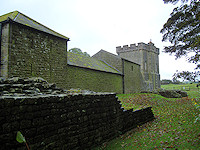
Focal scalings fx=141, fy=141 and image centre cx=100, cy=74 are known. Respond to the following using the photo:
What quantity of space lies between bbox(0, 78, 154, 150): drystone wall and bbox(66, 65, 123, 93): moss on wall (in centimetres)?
736

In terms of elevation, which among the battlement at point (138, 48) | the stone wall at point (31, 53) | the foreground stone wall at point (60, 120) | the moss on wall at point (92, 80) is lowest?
the foreground stone wall at point (60, 120)

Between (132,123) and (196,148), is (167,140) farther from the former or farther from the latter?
(132,123)

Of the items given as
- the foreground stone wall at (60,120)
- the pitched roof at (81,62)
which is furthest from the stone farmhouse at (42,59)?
the foreground stone wall at (60,120)

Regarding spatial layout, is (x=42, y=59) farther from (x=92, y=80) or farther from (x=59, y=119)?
(x=59, y=119)

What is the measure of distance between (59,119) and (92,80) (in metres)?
11.9

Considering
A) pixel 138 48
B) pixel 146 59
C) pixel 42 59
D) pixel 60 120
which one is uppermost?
pixel 138 48

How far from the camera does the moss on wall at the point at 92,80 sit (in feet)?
44.4

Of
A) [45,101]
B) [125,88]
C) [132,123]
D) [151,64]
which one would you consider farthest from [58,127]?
[151,64]

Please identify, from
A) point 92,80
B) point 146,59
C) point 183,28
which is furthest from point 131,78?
point 183,28

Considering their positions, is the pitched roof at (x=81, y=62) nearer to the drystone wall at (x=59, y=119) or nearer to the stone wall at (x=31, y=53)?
the stone wall at (x=31, y=53)

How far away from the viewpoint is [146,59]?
31172 millimetres

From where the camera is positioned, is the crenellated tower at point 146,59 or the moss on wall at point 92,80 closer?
the moss on wall at point 92,80

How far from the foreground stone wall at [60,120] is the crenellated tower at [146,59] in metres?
24.1

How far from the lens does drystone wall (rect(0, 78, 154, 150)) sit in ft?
10.4
